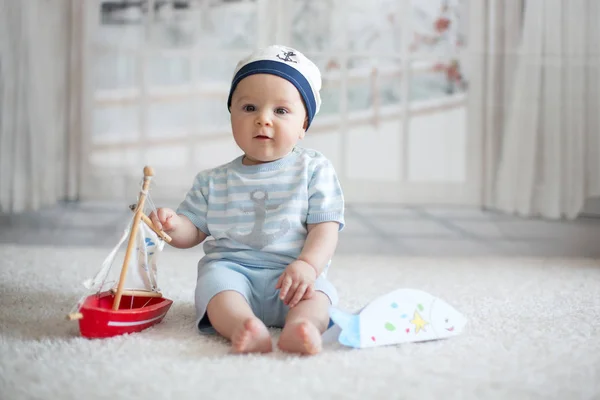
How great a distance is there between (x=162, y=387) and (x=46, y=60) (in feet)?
5.82

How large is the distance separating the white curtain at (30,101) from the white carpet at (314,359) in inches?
33.5

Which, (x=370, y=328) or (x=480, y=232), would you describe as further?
(x=480, y=232)

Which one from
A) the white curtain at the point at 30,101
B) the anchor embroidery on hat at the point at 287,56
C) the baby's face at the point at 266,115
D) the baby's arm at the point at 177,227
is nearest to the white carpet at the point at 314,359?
the baby's arm at the point at 177,227

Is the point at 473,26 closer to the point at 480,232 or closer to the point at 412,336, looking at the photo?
the point at 480,232

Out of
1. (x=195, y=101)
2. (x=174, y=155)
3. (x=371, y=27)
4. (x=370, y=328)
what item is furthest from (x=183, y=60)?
(x=370, y=328)

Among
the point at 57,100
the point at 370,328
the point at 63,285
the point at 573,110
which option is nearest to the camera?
the point at 370,328

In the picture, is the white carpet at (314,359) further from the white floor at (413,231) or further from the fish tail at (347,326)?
the white floor at (413,231)

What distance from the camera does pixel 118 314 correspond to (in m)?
0.93

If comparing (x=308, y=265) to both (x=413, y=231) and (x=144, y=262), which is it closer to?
(x=144, y=262)

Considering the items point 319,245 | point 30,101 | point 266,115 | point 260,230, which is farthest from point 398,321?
point 30,101

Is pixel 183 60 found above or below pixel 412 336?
above

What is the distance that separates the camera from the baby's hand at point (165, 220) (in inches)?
40.4

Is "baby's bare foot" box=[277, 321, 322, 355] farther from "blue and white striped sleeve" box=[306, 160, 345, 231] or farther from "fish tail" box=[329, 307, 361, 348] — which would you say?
"blue and white striped sleeve" box=[306, 160, 345, 231]

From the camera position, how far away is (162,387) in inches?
28.7
